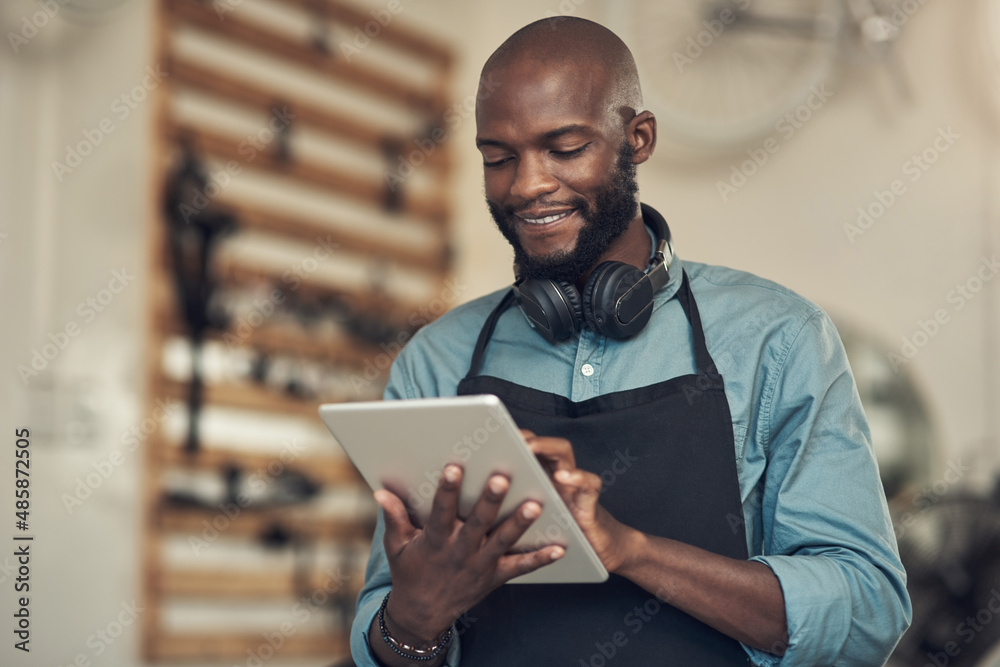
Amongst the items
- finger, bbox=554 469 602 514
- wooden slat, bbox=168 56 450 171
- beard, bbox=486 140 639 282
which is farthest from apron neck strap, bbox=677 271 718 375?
wooden slat, bbox=168 56 450 171

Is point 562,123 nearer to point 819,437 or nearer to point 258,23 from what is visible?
point 819,437

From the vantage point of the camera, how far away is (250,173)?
10.6 feet

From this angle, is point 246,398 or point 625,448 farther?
point 246,398

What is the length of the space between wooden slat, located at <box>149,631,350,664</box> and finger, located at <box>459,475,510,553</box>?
6.57ft

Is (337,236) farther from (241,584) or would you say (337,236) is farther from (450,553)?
(450,553)

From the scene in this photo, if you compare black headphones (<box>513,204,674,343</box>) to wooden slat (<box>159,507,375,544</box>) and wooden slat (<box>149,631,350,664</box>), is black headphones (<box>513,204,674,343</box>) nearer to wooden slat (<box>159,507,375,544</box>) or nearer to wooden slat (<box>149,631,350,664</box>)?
wooden slat (<box>159,507,375,544</box>)

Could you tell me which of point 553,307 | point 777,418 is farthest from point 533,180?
point 777,418

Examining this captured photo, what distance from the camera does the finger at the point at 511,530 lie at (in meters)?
1.01

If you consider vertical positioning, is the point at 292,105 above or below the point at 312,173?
above

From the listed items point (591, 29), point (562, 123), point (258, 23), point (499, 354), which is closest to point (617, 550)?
point (499, 354)

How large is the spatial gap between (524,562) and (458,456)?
14 cm

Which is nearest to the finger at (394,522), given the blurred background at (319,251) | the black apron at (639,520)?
the black apron at (639,520)

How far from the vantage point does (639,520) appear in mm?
1282

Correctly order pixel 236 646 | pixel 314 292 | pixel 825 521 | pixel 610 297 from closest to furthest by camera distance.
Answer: pixel 825 521
pixel 610 297
pixel 236 646
pixel 314 292
